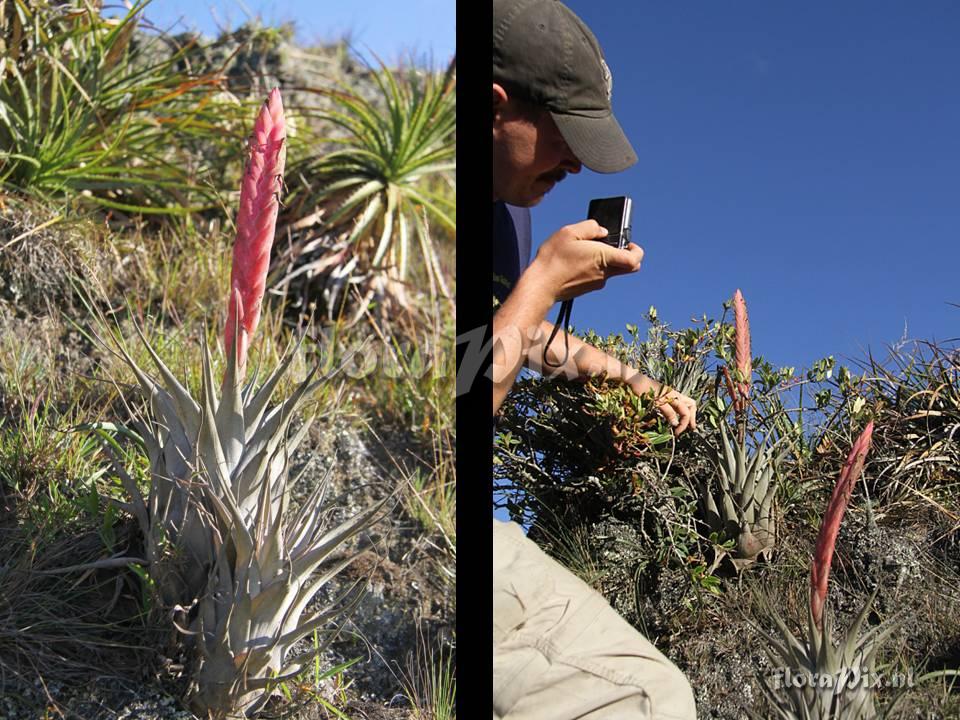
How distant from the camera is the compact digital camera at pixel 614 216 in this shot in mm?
2133

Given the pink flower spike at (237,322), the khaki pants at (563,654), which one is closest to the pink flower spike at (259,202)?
the pink flower spike at (237,322)

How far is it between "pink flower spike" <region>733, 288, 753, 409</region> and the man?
102mm

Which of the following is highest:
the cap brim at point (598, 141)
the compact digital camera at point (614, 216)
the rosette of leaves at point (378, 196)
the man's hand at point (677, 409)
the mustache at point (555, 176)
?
the rosette of leaves at point (378, 196)

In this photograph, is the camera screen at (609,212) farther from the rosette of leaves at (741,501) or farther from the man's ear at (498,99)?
the rosette of leaves at (741,501)

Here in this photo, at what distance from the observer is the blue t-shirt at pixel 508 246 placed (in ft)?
7.21

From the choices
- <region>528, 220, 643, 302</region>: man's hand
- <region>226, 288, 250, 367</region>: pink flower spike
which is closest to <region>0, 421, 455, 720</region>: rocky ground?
<region>226, 288, 250, 367</region>: pink flower spike

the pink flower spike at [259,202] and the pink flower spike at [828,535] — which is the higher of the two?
the pink flower spike at [259,202]

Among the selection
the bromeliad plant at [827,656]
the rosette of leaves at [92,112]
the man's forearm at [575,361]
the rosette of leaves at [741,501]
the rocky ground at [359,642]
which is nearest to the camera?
the bromeliad plant at [827,656]

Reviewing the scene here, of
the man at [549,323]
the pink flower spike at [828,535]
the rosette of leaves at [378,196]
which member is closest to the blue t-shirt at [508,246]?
the man at [549,323]

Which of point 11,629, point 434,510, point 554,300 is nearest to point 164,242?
point 434,510

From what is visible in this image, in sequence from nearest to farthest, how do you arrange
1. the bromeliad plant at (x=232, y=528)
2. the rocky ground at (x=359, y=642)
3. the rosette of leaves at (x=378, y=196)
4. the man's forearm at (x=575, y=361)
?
the man's forearm at (x=575, y=361)
the bromeliad plant at (x=232, y=528)
the rocky ground at (x=359, y=642)
the rosette of leaves at (x=378, y=196)

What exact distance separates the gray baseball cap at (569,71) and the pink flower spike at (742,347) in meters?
0.35

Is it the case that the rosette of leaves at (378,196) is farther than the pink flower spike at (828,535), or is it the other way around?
the rosette of leaves at (378,196)

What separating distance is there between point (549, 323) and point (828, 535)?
2.13 feet
